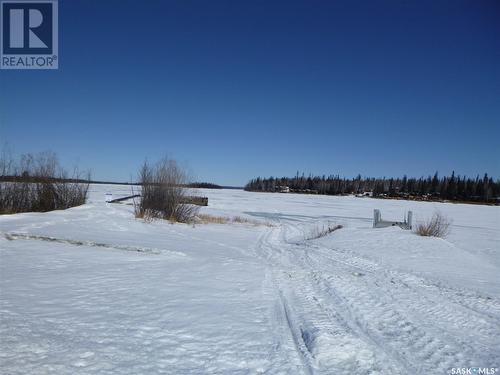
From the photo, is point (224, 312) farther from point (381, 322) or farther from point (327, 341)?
point (381, 322)

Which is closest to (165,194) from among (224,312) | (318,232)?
(318,232)

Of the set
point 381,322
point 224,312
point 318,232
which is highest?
point 224,312

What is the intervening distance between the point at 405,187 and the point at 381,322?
427ft

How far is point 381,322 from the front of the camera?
186 inches

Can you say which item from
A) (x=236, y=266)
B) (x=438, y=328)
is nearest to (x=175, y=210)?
(x=236, y=266)

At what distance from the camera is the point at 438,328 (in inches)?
184

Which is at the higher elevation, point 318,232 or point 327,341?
point 327,341

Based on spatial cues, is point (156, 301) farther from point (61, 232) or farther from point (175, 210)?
point (175, 210)

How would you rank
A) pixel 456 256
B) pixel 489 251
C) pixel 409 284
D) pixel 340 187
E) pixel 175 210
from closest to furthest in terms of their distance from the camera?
1. pixel 409 284
2. pixel 456 256
3. pixel 489 251
4. pixel 175 210
5. pixel 340 187

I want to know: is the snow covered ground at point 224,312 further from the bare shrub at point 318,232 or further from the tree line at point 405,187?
the tree line at point 405,187

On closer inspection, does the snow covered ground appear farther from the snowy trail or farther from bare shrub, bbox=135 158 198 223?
bare shrub, bbox=135 158 198 223

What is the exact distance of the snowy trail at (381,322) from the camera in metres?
3.59

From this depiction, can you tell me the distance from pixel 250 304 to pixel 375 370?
213cm

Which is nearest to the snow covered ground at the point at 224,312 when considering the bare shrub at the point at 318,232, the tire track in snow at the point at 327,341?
the tire track in snow at the point at 327,341
